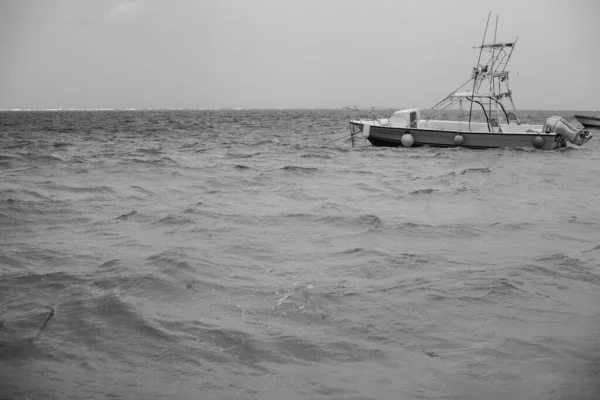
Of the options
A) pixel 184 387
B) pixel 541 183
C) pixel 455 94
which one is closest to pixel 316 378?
pixel 184 387

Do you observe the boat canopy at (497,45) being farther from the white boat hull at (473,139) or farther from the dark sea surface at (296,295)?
the dark sea surface at (296,295)

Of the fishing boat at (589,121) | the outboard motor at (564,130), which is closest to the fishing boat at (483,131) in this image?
the outboard motor at (564,130)

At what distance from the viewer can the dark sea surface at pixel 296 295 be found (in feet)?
12.3

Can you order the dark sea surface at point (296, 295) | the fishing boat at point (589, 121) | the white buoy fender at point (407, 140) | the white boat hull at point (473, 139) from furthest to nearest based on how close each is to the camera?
the fishing boat at point (589, 121), the white buoy fender at point (407, 140), the white boat hull at point (473, 139), the dark sea surface at point (296, 295)

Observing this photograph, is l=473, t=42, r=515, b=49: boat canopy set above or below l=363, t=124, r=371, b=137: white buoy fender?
above

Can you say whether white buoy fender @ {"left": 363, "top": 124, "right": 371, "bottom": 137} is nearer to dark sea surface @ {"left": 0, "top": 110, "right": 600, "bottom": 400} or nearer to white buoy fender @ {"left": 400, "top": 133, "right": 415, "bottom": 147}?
white buoy fender @ {"left": 400, "top": 133, "right": 415, "bottom": 147}

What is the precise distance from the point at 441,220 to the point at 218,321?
18.7 feet

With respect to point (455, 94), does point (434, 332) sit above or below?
below

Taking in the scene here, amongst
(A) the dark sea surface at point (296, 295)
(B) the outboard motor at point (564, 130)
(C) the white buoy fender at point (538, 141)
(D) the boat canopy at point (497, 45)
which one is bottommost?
(A) the dark sea surface at point (296, 295)

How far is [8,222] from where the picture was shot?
874 cm

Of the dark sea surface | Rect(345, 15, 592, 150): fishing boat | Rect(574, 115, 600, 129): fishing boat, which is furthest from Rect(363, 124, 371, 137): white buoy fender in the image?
Rect(574, 115, 600, 129): fishing boat

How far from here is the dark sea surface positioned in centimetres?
375

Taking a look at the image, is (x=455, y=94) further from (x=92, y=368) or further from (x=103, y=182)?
(x=92, y=368)

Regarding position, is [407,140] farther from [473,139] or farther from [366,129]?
[473,139]
